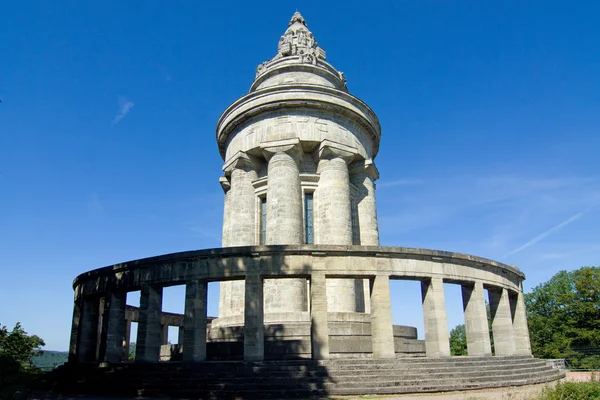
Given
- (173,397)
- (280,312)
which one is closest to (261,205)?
(280,312)

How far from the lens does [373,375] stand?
1322 centimetres

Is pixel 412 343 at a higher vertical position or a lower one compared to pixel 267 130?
lower

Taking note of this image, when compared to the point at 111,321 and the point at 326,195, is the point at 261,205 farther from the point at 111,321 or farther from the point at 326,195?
the point at 111,321

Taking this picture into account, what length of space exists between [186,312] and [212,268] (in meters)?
1.79

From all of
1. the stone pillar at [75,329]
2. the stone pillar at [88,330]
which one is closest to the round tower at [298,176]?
the stone pillar at [88,330]

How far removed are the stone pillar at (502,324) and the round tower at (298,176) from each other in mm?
6395

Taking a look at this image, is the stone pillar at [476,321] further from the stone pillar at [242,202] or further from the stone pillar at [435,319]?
the stone pillar at [242,202]

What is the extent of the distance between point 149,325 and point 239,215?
9.11 meters

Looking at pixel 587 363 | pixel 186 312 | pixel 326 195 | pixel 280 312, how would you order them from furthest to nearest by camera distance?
pixel 587 363
pixel 326 195
pixel 280 312
pixel 186 312

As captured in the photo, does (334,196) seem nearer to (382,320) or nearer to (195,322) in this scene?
(382,320)

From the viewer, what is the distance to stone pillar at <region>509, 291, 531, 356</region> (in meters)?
20.9

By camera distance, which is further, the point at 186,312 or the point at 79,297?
the point at 79,297

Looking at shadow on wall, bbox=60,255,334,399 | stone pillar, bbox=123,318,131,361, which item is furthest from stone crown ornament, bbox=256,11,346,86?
stone pillar, bbox=123,318,131,361

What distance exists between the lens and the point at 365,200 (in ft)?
85.5
